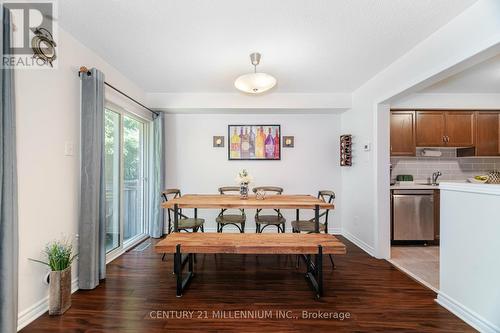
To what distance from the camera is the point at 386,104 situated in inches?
123

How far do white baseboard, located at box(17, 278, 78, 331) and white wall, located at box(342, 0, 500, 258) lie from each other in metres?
3.73

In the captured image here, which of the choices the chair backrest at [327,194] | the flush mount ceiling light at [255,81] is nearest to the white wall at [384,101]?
the chair backrest at [327,194]

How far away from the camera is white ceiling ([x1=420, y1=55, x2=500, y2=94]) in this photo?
2840mm

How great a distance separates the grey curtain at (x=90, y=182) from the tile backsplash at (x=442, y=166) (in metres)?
4.52

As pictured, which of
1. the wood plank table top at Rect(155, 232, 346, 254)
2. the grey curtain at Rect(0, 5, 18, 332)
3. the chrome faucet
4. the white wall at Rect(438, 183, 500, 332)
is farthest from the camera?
the chrome faucet

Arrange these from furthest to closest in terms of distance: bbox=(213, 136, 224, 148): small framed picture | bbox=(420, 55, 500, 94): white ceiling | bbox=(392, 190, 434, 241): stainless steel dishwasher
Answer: bbox=(213, 136, 224, 148): small framed picture → bbox=(392, 190, 434, 241): stainless steel dishwasher → bbox=(420, 55, 500, 94): white ceiling

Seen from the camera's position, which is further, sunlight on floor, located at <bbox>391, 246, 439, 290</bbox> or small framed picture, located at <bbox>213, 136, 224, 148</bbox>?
small framed picture, located at <bbox>213, 136, 224, 148</bbox>

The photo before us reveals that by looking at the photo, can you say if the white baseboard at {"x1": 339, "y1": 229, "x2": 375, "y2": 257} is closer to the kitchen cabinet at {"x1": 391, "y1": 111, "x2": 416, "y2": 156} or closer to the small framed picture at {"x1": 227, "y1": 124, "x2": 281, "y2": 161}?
the kitchen cabinet at {"x1": 391, "y1": 111, "x2": 416, "y2": 156}

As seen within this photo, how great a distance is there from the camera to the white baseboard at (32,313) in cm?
180

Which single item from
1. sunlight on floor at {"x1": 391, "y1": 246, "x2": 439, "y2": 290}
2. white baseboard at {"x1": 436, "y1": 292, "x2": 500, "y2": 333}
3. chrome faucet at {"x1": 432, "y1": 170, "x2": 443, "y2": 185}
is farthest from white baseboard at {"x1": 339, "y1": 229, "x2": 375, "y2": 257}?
chrome faucet at {"x1": 432, "y1": 170, "x2": 443, "y2": 185}

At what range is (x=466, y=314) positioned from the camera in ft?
6.23

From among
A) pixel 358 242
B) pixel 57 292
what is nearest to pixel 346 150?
pixel 358 242

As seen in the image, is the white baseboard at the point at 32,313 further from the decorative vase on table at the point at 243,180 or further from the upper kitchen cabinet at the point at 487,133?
the upper kitchen cabinet at the point at 487,133

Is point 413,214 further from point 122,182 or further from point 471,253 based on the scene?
point 122,182
